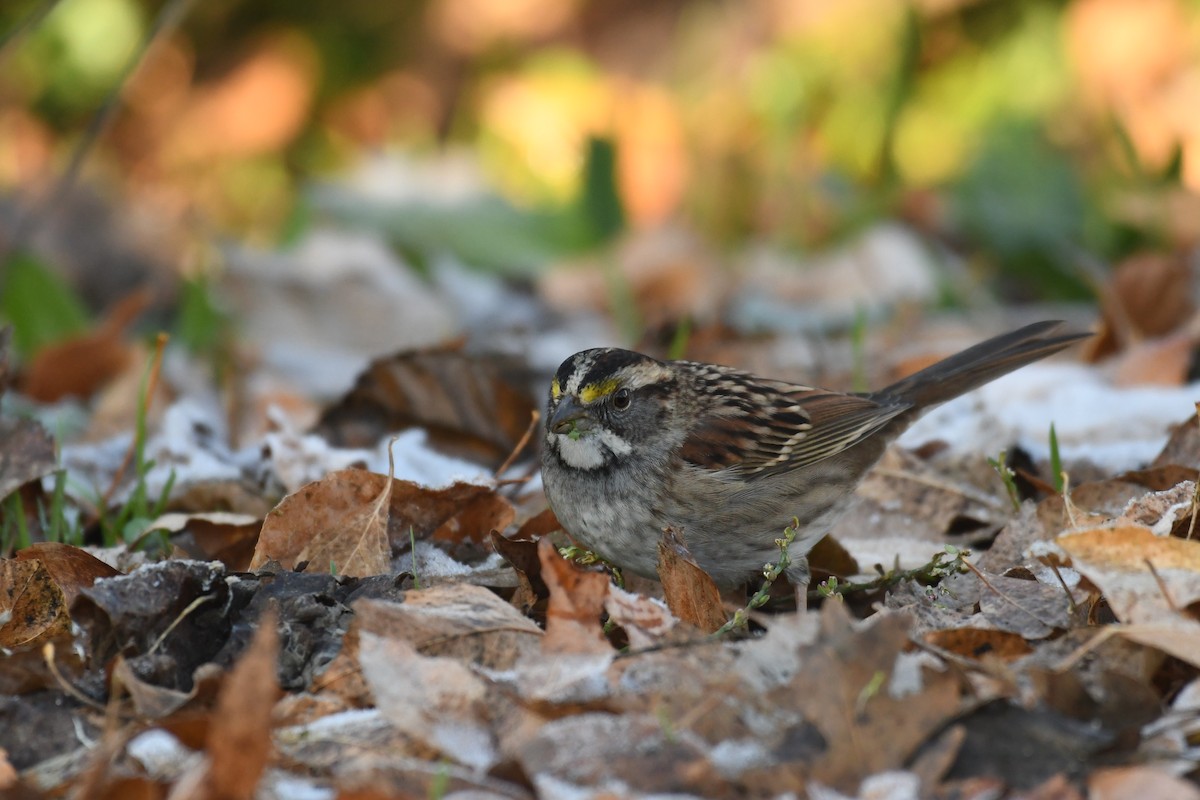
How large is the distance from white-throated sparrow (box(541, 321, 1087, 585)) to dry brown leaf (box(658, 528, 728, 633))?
44 cm

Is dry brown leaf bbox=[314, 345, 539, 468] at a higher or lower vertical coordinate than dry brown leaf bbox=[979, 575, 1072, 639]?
lower

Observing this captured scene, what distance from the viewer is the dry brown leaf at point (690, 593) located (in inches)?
126

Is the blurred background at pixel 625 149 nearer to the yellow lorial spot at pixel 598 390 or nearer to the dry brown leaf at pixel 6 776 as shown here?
the yellow lorial spot at pixel 598 390

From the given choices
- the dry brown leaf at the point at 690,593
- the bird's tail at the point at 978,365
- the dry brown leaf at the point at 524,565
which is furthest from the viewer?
the bird's tail at the point at 978,365

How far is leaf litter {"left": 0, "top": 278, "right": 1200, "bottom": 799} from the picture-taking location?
2.45 metres

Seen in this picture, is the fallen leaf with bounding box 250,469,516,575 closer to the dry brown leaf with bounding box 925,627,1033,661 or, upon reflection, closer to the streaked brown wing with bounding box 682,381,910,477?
the streaked brown wing with bounding box 682,381,910,477

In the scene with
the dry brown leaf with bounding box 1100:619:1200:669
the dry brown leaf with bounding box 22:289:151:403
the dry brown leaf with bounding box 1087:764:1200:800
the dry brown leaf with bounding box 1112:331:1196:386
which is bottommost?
the dry brown leaf with bounding box 22:289:151:403

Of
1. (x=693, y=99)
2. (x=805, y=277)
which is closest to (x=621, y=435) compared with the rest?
(x=805, y=277)

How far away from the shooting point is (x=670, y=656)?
2734 mm

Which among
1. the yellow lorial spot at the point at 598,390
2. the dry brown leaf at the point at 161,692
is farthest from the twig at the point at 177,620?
the yellow lorial spot at the point at 598,390

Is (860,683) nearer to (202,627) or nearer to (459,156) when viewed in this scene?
(202,627)

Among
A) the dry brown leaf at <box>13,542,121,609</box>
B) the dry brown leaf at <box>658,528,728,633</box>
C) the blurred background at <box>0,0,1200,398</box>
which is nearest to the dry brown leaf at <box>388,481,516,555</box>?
the dry brown leaf at <box>658,528,728,633</box>

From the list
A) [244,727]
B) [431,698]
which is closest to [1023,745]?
[431,698]

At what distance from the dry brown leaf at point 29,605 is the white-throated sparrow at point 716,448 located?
1.34m
